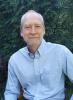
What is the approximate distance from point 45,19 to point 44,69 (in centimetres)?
159

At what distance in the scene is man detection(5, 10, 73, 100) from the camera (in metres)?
4.01

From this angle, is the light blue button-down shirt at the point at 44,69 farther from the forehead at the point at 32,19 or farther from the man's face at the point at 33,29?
the forehead at the point at 32,19

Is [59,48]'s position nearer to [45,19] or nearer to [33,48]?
[33,48]

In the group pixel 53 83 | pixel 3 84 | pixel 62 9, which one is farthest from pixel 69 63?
pixel 3 84

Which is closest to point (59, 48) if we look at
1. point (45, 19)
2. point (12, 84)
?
point (12, 84)

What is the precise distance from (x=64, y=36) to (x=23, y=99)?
62.3 inches

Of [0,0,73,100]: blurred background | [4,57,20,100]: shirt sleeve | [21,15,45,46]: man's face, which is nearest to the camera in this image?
[21,15,45,46]: man's face

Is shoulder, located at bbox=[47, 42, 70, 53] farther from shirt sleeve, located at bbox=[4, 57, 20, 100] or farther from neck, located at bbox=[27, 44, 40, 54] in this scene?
shirt sleeve, located at bbox=[4, 57, 20, 100]

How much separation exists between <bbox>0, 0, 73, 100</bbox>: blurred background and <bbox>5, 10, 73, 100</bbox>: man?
123 centimetres

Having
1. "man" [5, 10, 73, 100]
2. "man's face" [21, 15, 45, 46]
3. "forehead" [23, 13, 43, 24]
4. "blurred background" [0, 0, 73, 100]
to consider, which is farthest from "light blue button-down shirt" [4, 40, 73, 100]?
"blurred background" [0, 0, 73, 100]

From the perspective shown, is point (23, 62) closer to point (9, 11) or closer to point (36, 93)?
point (36, 93)

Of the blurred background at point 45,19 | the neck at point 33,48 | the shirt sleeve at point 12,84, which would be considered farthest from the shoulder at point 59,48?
the blurred background at point 45,19

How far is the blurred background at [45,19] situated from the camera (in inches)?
215

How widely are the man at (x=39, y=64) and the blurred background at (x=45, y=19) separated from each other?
1227 mm
